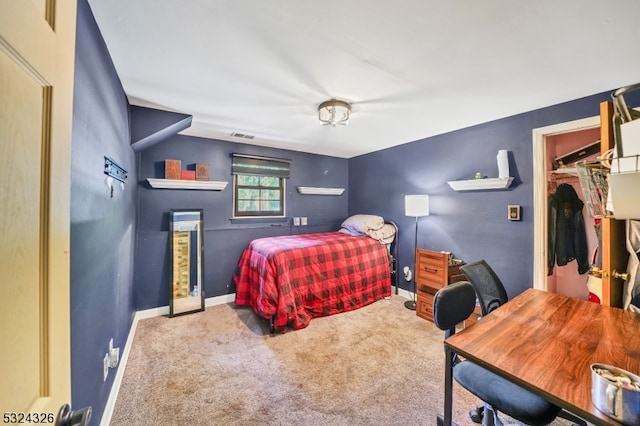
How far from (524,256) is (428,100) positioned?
1.90m

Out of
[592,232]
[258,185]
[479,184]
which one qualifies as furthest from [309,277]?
[592,232]

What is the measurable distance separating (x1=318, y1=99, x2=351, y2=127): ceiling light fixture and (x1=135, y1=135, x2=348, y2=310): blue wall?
1841 millimetres

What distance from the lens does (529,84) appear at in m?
2.01

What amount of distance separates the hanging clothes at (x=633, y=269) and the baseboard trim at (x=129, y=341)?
3.02 m

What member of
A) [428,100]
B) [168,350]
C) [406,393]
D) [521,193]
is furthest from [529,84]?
[168,350]

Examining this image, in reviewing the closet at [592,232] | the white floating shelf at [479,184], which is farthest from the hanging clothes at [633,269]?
the white floating shelf at [479,184]

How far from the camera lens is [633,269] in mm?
1234

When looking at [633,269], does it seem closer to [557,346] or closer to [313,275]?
[557,346]

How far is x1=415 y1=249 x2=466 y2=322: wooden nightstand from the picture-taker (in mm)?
2979

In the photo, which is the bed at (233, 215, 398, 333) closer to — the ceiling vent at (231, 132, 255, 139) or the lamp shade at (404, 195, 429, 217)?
the lamp shade at (404, 195, 429, 217)

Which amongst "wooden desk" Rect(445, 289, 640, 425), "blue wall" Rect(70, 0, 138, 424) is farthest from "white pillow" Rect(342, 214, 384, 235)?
"blue wall" Rect(70, 0, 138, 424)

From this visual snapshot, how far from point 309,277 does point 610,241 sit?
248cm

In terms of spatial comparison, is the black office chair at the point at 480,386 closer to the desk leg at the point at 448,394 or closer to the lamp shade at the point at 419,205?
the desk leg at the point at 448,394

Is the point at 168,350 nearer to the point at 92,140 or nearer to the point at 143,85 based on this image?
the point at 92,140
